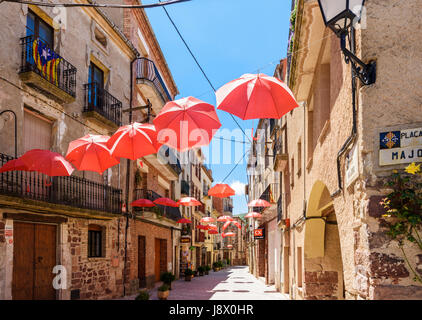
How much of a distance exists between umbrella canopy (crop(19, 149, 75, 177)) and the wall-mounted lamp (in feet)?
19.4

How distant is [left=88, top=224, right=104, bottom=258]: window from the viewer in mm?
13609

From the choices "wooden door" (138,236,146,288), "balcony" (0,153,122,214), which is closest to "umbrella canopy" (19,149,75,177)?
"balcony" (0,153,122,214)

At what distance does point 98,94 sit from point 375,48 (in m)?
11.4

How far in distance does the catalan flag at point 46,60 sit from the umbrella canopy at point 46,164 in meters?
3.16

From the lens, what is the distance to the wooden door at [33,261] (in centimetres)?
995

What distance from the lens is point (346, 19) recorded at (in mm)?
3928

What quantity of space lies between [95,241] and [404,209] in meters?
11.9

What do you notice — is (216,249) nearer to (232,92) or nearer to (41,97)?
(41,97)

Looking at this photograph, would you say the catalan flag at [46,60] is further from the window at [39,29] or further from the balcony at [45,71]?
the window at [39,29]

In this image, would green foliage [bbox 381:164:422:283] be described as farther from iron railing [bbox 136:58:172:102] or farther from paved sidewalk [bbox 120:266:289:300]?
iron railing [bbox 136:58:172:102]

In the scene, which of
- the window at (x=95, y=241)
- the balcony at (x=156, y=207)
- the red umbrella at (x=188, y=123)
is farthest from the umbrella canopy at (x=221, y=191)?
the red umbrella at (x=188, y=123)
